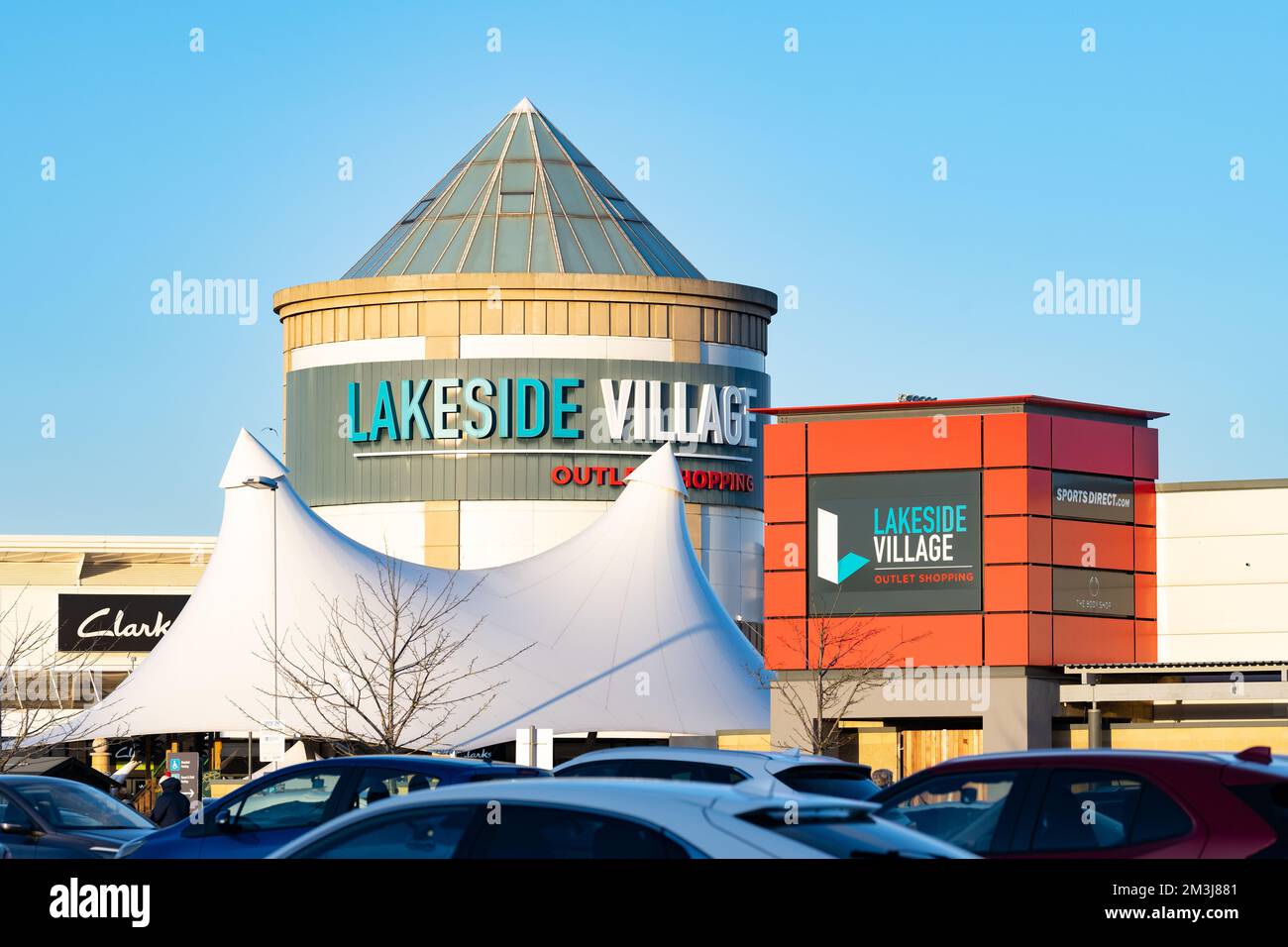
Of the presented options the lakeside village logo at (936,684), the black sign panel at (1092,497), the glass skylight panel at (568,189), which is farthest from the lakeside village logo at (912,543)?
the glass skylight panel at (568,189)

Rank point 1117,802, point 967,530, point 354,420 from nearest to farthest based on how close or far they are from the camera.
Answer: point 1117,802, point 967,530, point 354,420

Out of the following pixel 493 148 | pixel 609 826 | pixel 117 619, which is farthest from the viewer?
pixel 493 148

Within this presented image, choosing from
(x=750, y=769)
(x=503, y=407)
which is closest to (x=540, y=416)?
(x=503, y=407)

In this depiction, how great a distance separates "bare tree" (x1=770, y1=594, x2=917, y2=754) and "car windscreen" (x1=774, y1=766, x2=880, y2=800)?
26554 millimetres

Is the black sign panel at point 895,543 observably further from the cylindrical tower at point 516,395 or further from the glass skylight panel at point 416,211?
the glass skylight panel at point 416,211

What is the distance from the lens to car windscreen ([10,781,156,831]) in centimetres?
1786

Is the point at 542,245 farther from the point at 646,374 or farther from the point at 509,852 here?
the point at 509,852

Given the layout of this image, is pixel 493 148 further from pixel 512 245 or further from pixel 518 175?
pixel 512 245

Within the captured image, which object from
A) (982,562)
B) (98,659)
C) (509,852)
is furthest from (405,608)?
(509,852)

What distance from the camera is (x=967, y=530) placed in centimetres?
4406

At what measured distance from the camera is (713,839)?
751 centimetres

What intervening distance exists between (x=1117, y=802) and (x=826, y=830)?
3.41 metres

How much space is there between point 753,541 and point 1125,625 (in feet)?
109

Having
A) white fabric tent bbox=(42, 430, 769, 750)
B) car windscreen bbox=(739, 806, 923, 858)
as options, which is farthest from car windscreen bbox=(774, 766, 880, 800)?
white fabric tent bbox=(42, 430, 769, 750)
